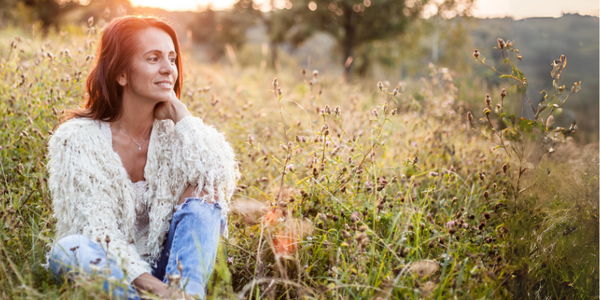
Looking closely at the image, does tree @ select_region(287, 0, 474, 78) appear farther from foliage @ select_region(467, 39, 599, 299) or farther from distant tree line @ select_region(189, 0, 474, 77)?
foliage @ select_region(467, 39, 599, 299)

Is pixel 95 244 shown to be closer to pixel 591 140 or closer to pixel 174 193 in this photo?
pixel 174 193

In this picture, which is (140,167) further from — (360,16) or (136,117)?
(360,16)

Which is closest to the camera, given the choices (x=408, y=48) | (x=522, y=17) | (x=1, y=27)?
(x=522, y=17)

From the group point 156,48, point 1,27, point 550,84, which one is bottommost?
point 550,84

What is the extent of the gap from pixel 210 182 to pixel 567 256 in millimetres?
1591

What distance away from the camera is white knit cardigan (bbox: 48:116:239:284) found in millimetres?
1639

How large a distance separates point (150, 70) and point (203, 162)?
53 centimetres

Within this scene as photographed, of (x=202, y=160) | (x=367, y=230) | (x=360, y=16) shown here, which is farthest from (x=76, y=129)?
(x=360, y=16)

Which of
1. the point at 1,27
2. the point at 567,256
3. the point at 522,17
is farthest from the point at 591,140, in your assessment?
the point at 1,27

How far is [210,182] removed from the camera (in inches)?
71.5

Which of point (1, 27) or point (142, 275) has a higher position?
point (1, 27)

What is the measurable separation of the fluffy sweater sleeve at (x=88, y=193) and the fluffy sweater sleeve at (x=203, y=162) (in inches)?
12.5

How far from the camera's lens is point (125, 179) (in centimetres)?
184

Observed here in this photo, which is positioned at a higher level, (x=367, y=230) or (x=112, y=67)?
(x=112, y=67)
